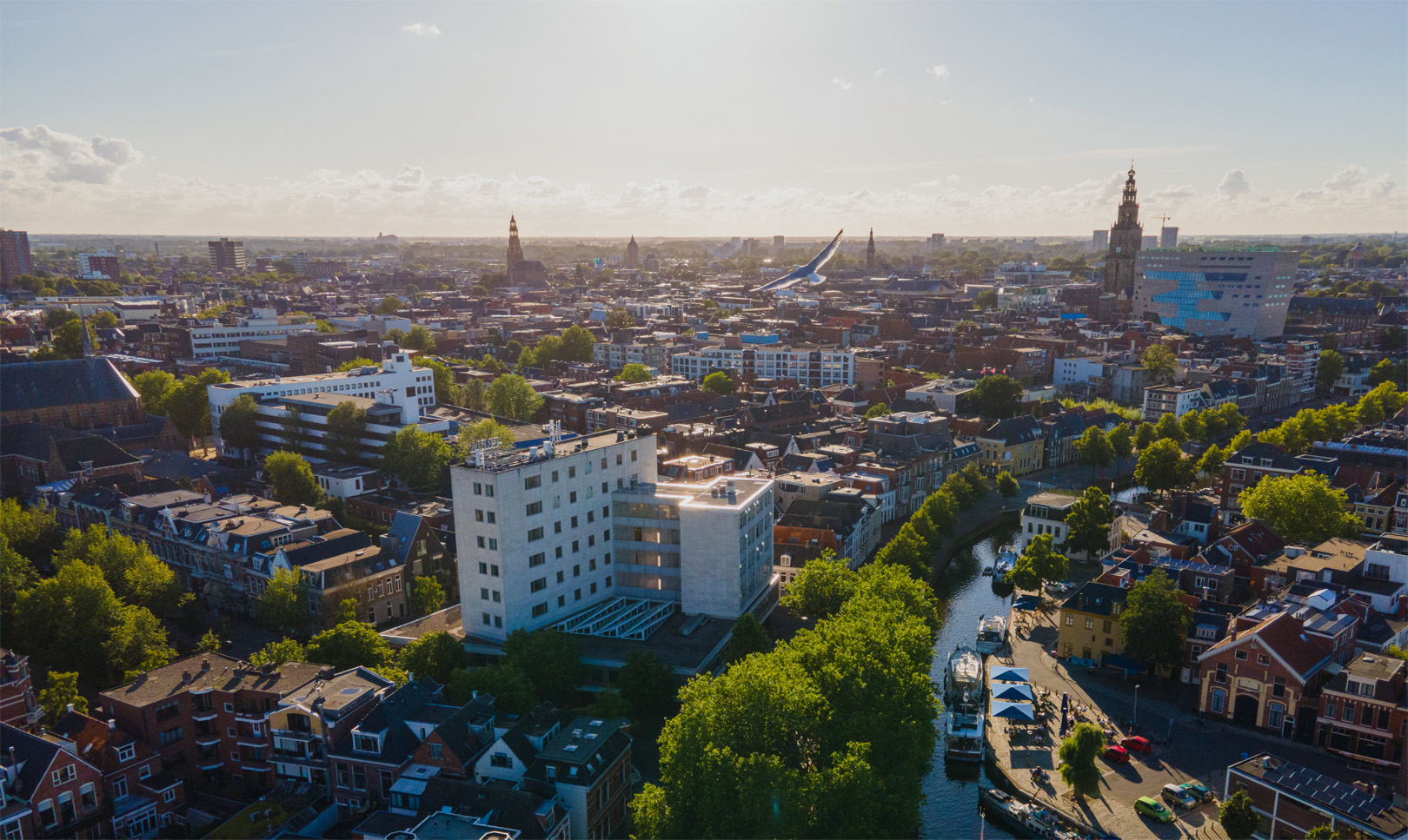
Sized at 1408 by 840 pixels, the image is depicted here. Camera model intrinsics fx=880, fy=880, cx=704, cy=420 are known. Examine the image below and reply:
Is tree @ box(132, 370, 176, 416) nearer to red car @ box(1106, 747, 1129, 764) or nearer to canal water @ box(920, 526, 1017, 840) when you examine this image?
canal water @ box(920, 526, 1017, 840)

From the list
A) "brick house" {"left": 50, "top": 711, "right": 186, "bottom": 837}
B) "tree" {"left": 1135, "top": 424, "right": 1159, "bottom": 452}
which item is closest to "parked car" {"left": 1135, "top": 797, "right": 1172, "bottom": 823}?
"brick house" {"left": 50, "top": 711, "right": 186, "bottom": 837}

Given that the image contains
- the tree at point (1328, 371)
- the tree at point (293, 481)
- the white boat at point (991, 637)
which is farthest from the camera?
the tree at point (1328, 371)

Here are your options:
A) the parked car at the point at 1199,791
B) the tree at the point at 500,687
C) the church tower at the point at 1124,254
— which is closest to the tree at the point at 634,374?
the tree at the point at 500,687

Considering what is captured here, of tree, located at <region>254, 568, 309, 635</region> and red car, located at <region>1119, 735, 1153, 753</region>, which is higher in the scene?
tree, located at <region>254, 568, 309, 635</region>

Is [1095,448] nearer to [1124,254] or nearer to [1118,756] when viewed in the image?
[1118,756]

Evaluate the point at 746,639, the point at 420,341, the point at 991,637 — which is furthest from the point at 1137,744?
the point at 420,341

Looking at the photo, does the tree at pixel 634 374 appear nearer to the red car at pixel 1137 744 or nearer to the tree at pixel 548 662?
the tree at pixel 548 662
